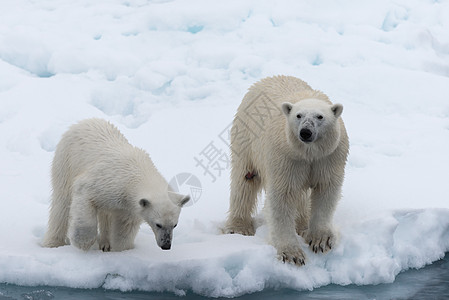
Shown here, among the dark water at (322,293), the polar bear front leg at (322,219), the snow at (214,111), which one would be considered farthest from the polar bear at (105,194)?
the polar bear front leg at (322,219)

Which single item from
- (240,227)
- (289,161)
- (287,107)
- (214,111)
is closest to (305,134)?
(287,107)

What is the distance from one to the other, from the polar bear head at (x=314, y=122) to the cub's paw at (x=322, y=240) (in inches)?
31.3

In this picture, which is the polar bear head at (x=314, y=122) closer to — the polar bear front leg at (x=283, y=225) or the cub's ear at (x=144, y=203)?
the polar bear front leg at (x=283, y=225)

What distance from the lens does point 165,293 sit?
15.9 feet

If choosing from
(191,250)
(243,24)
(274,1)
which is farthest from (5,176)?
(274,1)

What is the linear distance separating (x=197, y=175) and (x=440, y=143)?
296 centimetres

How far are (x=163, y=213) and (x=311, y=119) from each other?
1.20 m

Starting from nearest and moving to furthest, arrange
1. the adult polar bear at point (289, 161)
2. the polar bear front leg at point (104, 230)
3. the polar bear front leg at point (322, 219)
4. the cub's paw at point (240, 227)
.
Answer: the adult polar bear at point (289, 161), the polar bear front leg at point (322, 219), the polar bear front leg at point (104, 230), the cub's paw at point (240, 227)

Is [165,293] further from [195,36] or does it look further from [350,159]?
[195,36]

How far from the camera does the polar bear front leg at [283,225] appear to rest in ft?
17.1

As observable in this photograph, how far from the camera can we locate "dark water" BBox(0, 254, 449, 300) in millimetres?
4750

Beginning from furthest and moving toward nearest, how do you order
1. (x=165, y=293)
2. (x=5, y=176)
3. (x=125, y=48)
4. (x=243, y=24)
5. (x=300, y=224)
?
(x=243, y=24)
(x=125, y=48)
(x=5, y=176)
(x=300, y=224)
(x=165, y=293)

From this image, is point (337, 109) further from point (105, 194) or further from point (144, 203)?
point (105, 194)

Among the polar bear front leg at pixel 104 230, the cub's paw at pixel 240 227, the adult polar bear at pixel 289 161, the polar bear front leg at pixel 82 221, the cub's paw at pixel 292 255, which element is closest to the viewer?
the adult polar bear at pixel 289 161
